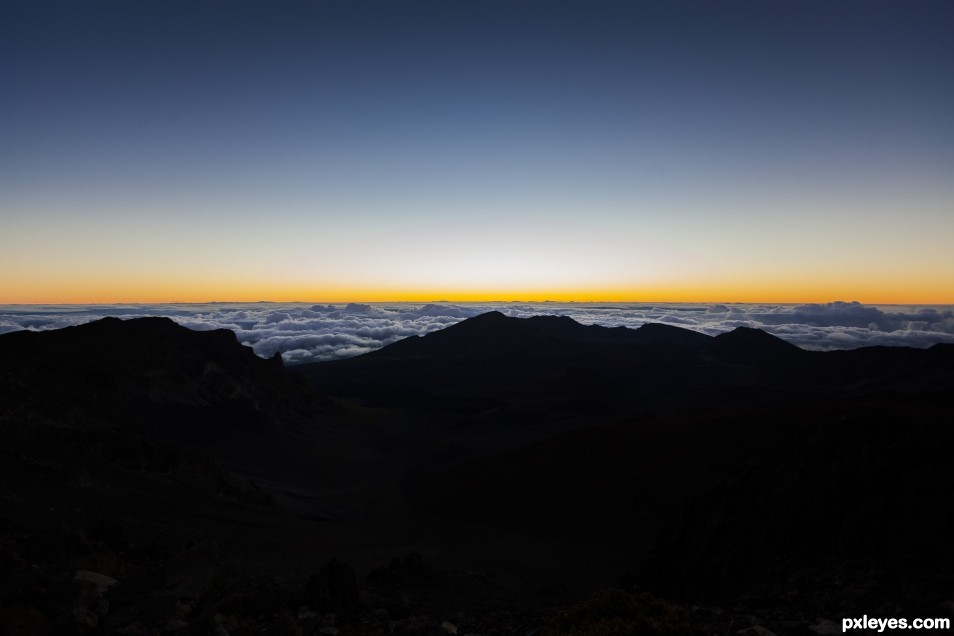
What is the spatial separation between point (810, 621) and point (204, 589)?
15.9m

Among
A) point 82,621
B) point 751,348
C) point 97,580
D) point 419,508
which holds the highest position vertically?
point 82,621

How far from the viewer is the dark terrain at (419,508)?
43.9ft

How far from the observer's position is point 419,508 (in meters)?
45.9

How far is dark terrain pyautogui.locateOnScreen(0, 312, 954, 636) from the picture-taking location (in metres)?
13.4

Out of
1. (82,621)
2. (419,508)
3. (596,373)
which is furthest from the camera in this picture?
(596,373)

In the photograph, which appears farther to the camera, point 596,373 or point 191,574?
point 596,373

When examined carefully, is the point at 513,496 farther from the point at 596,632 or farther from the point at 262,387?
the point at 262,387

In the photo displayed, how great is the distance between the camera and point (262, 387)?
75812 mm

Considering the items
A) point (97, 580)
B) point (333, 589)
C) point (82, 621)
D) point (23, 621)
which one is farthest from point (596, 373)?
point (23, 621)

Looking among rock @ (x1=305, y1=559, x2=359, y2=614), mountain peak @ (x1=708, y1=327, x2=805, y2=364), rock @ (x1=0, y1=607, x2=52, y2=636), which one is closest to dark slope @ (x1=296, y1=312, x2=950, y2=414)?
mountain peak @ (x1=708, y1=327, x2=805, y2=364)

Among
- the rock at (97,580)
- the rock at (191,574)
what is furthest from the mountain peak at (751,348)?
the rock at (97,580)

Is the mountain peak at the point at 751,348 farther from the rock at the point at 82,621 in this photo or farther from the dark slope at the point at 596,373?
the rock at the point at 82,621

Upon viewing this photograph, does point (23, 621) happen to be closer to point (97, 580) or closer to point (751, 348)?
point (97, 580)

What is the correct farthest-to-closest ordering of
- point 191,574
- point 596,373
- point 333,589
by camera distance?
point 596,373 → point 191,574 → point 333,589
